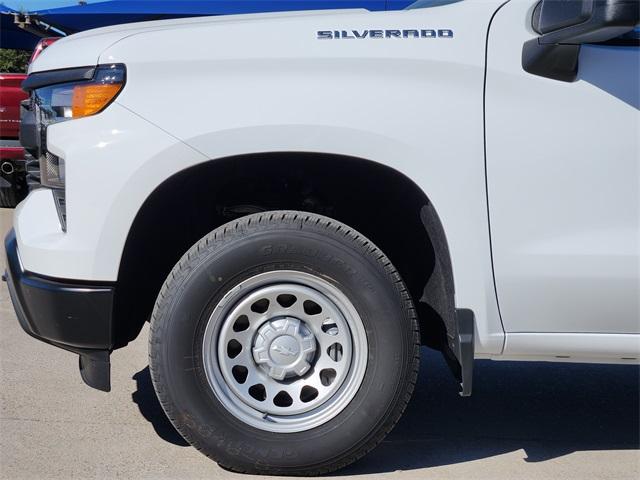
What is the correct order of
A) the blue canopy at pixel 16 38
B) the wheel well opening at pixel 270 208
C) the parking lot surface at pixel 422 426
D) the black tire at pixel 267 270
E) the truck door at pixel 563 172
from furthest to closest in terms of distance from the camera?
the blue canopy at pixel 16 38 < the parking lot surface at pixel 422 426 < the wheel well opening at pixel 270 208 < the black tire at pixel 267 270 < the truck door at pixel 563 172

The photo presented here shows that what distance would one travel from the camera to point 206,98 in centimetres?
289

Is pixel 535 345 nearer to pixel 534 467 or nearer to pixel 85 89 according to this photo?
pixel 534 467

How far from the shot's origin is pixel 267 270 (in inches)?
118

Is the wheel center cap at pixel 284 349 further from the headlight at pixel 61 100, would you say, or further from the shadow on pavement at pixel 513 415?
the headlight at pixel 61 100

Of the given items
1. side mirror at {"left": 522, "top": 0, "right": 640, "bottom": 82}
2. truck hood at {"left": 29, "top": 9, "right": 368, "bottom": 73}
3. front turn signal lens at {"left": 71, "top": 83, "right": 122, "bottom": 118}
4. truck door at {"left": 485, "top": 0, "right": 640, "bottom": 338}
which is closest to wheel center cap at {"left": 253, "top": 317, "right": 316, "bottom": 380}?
truck door at {"left": 485, "top": 0, "right": 640, "bottom": 338}

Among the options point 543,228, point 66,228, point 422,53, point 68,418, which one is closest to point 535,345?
point 543,228

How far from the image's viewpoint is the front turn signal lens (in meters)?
2.95

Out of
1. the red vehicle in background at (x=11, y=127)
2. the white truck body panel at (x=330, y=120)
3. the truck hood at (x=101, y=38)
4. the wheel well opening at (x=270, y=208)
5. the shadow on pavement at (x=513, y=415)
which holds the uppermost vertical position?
the truck hood at (x=101, y=38)

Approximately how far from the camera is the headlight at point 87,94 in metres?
2.95

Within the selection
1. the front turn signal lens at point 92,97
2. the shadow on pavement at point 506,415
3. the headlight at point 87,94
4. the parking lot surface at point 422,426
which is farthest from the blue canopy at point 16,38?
the front turn signal lens at point 92,97

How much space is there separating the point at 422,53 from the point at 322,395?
121 cm

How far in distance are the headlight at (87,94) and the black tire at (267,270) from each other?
0.58m

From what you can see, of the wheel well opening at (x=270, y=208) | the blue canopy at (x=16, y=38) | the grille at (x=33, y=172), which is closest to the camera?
the wheel well opening at (x=270, y=208)

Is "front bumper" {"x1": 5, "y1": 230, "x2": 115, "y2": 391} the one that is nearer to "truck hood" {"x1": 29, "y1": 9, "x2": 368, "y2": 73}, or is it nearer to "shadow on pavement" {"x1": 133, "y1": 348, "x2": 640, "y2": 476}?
"shadow on pavement" {"x1": 133, "y1": 348, "x2": 640, "y2": 476}
